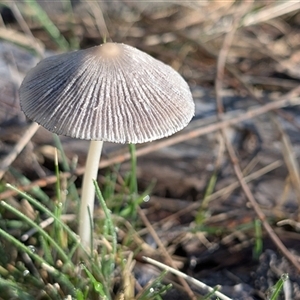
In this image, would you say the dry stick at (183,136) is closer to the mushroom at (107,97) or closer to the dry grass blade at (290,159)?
the dry grass blade at (290,159)

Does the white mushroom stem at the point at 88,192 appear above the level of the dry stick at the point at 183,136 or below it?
below

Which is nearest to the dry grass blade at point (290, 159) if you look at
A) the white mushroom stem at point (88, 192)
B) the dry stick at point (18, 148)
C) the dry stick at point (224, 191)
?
the dry stick at point (224, 191)

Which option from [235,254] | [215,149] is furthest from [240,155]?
[235,254]

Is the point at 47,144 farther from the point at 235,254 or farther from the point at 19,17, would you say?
the point at 235,254

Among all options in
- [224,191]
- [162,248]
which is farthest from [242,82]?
[162,248]

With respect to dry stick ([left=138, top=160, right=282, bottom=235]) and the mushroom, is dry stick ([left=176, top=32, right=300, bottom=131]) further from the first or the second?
the mushroom

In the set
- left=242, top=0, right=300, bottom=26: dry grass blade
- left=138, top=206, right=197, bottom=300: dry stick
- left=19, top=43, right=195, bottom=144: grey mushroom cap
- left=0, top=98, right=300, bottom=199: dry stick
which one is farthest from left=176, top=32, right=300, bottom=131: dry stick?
left=19, top=43, right=195, bottom=144: grey mushroom cap

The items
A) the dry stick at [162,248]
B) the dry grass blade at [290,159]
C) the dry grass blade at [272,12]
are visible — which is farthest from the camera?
the dry grass blade at [272,12]
